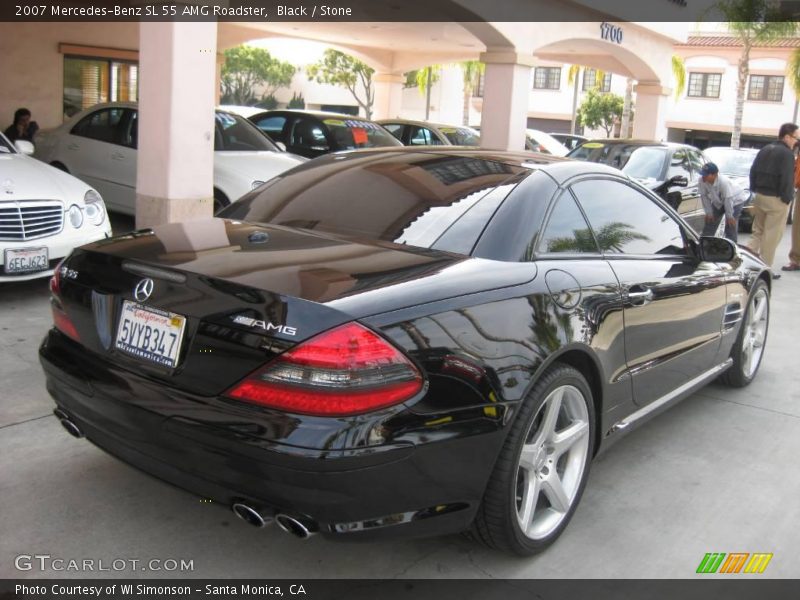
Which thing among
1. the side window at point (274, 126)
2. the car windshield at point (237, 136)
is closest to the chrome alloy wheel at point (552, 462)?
the car windshield at point (237, 136)

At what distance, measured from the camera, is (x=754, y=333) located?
18.6 feet

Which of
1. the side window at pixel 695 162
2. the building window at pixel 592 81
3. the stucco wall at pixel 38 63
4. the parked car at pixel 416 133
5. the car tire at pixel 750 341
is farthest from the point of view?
the building window at pixel 592 81

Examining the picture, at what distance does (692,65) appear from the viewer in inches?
1658

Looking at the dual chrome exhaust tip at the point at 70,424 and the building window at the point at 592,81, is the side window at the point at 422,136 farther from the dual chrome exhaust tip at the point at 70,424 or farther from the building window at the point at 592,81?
the building window at the point at 592,81

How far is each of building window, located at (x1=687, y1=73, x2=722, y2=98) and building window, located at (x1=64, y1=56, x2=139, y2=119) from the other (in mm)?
33611

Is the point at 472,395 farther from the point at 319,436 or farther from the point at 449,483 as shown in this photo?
the point at 319,436

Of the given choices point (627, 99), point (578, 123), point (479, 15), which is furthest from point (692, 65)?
point (479, 15)

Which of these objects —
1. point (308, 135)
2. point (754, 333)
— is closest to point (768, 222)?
point (754, 333)

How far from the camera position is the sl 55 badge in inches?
97.2

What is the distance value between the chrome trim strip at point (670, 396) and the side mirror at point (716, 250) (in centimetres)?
67

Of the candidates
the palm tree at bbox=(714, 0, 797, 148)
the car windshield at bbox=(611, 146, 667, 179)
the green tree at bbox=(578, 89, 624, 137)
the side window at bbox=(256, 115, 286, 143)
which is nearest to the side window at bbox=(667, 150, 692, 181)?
the car windshield at bbox=(611, 146, 667, 179)

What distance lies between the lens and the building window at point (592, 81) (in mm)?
45844

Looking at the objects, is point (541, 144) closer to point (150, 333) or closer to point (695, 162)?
point (695, 162)

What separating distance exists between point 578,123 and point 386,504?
45352 mm
